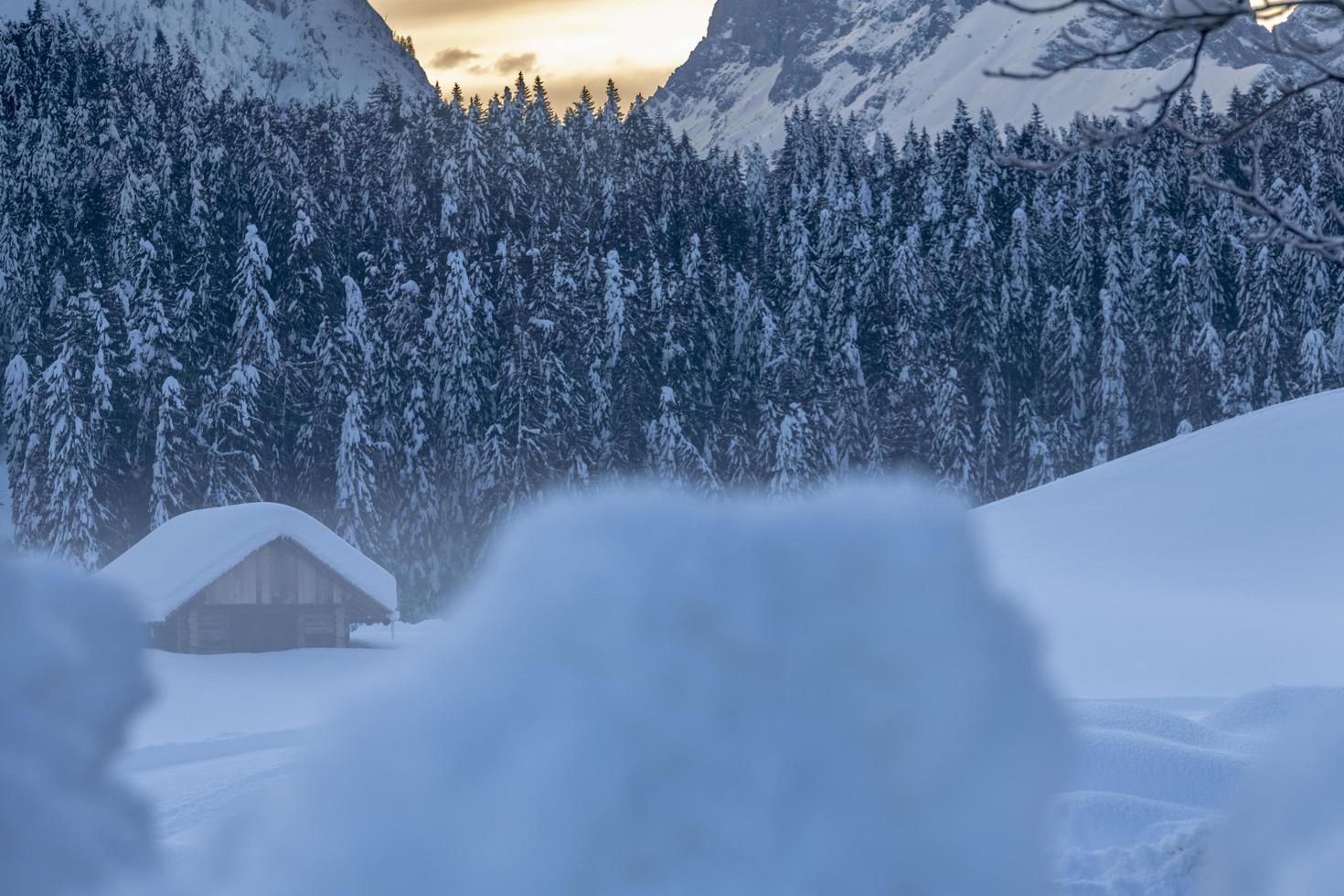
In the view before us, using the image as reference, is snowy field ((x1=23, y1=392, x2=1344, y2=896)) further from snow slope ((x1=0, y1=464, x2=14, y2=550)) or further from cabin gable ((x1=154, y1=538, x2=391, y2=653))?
snow slope ((x1=0, y1=464, x2=14, y2=550))

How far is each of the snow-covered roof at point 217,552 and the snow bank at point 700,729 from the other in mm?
18444

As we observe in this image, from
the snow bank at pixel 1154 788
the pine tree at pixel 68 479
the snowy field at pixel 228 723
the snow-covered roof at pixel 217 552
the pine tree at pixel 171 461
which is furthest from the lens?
the pine tree at pixel 171 461

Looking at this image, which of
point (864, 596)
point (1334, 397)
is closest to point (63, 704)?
point (864, 596)

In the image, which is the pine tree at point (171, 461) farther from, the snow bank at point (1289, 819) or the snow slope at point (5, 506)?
the snow bank at point (1289, 819)

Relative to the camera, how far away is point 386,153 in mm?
49156

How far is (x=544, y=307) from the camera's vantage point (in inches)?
1608

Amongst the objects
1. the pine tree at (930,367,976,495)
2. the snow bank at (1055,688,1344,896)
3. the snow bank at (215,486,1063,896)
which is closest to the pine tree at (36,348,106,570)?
the pine tree at (930,367,976,495)

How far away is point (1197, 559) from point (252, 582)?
13119mm

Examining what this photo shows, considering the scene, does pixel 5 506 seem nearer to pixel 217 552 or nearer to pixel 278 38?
pixel 217 552

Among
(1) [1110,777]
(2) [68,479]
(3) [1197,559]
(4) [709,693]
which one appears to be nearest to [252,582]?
(3) [1197,559]

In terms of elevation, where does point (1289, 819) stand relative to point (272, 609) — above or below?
above

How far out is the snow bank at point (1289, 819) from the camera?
4.14 m

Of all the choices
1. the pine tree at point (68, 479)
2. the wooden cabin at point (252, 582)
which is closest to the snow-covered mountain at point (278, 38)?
the pine tree at point (68, 479)

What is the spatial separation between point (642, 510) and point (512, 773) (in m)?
0.73
